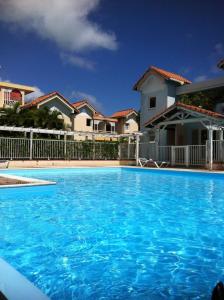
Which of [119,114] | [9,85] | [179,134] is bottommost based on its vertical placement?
[179,134]

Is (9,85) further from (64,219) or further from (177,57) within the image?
(64,219)

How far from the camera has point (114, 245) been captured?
4523mm

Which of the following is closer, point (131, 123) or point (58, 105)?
point (58, 105)

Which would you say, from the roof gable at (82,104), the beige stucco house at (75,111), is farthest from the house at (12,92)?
the roof gable at (82,104)

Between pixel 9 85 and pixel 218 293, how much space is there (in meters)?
42.7

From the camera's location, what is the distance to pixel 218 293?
171 centimetres

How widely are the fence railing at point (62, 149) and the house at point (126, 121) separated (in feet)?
72.6

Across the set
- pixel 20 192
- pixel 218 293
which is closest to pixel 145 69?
pixel 20 192

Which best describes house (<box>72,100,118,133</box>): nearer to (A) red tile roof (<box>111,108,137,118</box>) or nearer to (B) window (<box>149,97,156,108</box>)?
(A) red tile roof (<box>111,108,137,118</box>)

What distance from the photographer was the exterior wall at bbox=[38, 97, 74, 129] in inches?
1401

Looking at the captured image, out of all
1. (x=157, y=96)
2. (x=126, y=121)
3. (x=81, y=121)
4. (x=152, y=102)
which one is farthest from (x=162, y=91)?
(x=126, y=121)

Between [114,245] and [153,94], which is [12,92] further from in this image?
[114,245]

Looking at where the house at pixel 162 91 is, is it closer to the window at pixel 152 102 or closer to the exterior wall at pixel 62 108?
the window at pixel 152 102

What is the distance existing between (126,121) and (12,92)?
52.3 feet
